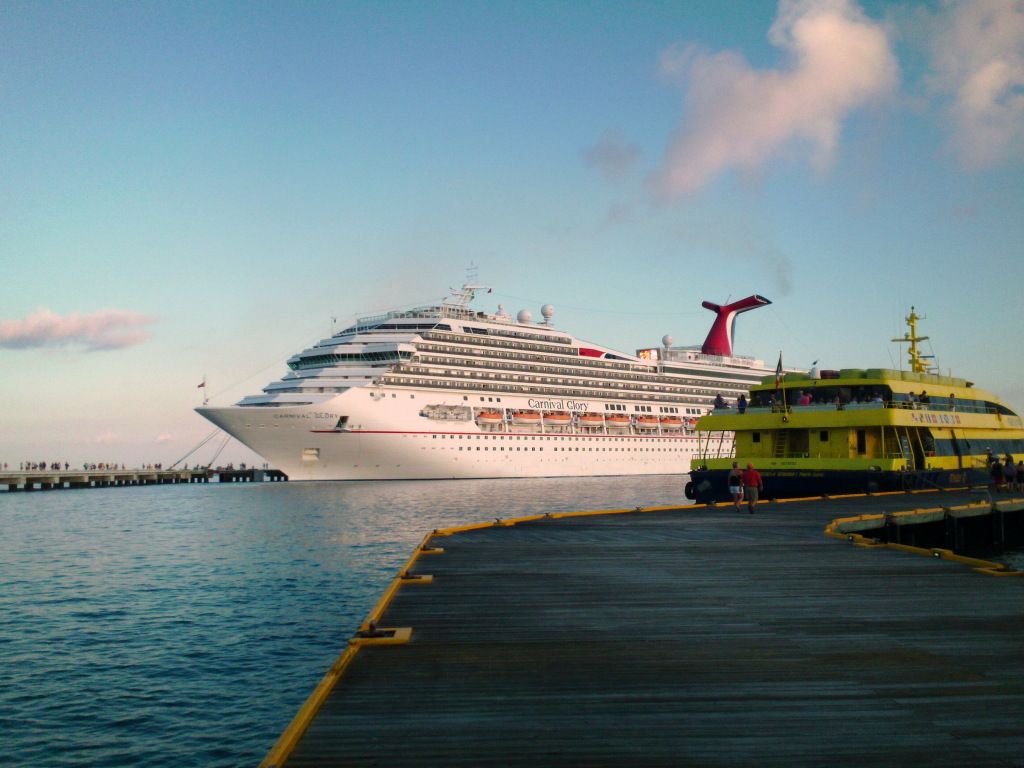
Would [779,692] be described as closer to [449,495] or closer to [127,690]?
[127,690]

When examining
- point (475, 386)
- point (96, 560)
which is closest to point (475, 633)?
point (96, 560)

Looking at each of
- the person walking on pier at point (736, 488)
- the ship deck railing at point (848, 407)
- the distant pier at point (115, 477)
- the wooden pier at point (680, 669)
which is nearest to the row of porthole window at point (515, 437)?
the distant pier at point (115, 477)

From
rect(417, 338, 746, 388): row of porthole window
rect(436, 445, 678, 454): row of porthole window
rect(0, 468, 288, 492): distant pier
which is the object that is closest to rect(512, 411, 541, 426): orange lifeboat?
rect(436, 445, 678, 454): row of porthole window

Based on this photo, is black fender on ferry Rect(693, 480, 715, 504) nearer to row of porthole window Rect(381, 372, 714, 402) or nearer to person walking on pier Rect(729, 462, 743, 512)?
person walking on pier Rect(729, 462, 743, 512)

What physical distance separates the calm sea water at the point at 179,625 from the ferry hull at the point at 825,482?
360 inches

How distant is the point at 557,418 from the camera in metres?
82.7

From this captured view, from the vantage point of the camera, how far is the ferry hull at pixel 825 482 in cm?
3359

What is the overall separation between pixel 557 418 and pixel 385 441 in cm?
2109

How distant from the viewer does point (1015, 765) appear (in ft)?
16.2

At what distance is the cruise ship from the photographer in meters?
67.0

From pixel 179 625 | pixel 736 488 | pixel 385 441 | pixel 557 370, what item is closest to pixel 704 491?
pixel 736 488

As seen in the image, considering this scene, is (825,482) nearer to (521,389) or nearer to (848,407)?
(848,407)

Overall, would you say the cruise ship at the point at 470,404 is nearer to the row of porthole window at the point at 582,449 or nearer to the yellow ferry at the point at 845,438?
the row of porthole window at the point at 582,449

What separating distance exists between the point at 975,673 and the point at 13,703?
41.6 ft
